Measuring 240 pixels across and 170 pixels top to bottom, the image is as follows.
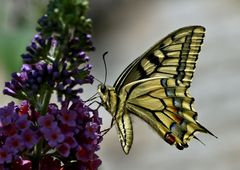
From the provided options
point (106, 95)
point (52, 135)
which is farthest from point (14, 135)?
point (106, 95)

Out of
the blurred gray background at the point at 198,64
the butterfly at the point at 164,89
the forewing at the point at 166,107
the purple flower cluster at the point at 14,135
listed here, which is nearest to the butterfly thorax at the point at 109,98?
the butterfly at the point at 164,89

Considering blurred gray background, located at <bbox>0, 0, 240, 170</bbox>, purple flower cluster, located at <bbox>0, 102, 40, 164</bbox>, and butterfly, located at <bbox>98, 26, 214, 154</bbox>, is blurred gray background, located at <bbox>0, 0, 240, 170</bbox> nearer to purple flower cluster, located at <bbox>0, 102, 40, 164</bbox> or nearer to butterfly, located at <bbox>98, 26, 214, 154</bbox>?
butterfly, located at <bbox>98, 26, 214, 154</bbox>

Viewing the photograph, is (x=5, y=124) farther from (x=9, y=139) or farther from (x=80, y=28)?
(x=80, y=28)

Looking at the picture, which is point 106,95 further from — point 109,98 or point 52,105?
point 52,105

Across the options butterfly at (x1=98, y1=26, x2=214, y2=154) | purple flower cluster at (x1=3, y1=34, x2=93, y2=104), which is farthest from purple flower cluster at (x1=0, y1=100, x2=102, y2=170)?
butterfly at (x1=98, y1=26, x2=214, y2=154)

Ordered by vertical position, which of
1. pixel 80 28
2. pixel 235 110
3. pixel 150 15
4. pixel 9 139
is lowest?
pixel 9 139

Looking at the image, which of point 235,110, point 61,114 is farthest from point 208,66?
point 61,114
